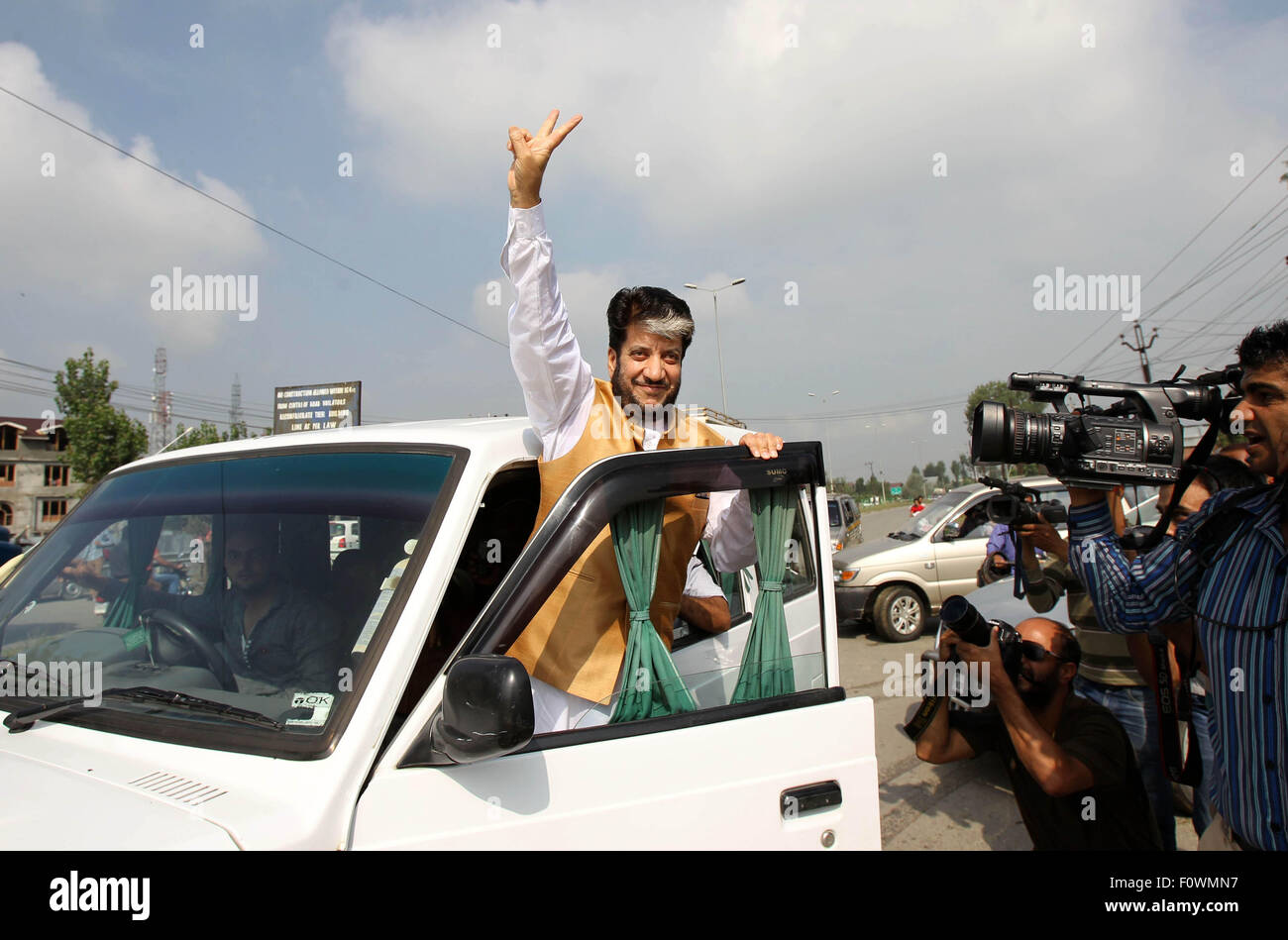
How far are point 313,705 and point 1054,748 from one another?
7.31 ft

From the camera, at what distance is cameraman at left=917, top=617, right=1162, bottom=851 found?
2414 millimetres

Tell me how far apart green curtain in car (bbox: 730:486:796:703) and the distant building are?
50807 millimetres

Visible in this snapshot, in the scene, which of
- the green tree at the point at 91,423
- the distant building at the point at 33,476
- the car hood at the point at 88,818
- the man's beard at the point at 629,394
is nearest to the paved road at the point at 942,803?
the man's beard at the point at 629,394

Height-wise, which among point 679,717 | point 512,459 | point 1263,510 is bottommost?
point 679,717

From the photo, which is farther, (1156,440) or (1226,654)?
(1156,440)

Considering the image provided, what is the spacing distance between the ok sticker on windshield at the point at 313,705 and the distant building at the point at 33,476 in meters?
50.5

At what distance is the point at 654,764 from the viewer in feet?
5.24

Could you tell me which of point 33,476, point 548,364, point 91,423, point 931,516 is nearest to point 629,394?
point 548,364

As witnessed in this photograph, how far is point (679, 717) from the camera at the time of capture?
1713 mm

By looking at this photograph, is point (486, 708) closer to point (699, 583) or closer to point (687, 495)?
point (687, 495)

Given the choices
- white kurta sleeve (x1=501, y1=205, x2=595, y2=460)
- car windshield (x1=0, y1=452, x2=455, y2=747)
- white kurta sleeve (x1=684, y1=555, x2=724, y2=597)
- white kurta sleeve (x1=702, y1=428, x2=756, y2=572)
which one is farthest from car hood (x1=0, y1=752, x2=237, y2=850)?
white kurta sleeve (x1=684, y1=555, x2=724, y2=597)
